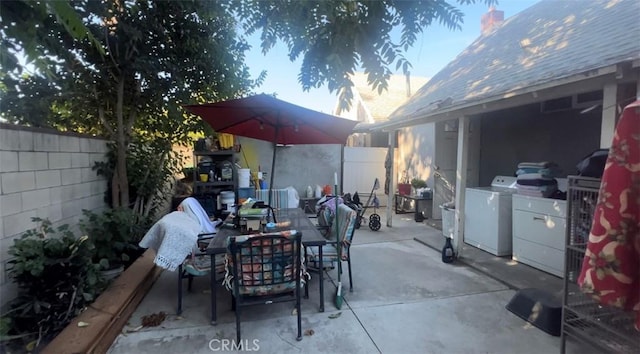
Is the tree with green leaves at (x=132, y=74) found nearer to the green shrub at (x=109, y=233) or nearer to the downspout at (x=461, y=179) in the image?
the green shrub at (x=109, y=233)

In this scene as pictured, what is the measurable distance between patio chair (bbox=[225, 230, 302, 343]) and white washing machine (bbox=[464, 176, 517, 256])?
10.6ft

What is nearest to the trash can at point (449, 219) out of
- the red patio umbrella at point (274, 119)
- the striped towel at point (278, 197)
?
the red patio umbrella at point (274, 119)

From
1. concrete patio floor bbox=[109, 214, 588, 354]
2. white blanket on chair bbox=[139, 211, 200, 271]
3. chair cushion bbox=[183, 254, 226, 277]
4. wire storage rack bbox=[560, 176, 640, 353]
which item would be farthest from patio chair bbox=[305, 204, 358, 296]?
wire storage rack bbox=[560, 176, 640, 353]

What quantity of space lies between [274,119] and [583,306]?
3.35m

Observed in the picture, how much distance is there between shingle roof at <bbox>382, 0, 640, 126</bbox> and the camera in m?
2.83

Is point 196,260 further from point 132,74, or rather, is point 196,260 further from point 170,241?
point 132,74

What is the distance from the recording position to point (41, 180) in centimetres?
282

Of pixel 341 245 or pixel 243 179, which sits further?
pixel 243 179

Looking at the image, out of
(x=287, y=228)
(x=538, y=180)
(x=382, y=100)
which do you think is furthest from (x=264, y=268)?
(x=382, y=100)

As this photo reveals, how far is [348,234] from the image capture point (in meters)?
3.29

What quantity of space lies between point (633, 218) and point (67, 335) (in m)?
3.38

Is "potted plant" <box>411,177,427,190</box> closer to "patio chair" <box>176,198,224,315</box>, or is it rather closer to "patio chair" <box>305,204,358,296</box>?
"patio chair" <box>305,204,358,296</box>

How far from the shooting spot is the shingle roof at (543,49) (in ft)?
9.27

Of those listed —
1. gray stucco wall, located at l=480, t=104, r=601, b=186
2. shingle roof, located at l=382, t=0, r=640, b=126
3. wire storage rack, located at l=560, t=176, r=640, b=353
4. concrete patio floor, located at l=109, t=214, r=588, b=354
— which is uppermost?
shingle roof, located at l=382, t=0, r=640, b=126
